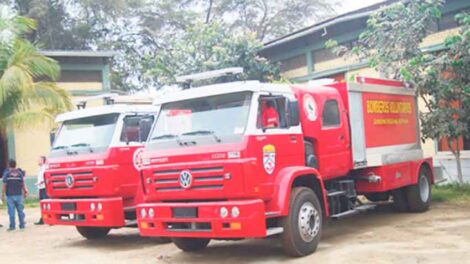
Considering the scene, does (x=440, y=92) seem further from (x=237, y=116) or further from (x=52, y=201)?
(x=52, y=201)

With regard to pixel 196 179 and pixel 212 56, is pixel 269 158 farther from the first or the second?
pixel 212 56

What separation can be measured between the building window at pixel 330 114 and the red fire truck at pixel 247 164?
0.02 metres

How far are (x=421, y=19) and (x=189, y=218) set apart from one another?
314 inches

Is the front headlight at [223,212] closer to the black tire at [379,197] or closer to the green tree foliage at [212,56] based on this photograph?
the black tire at [379,197]

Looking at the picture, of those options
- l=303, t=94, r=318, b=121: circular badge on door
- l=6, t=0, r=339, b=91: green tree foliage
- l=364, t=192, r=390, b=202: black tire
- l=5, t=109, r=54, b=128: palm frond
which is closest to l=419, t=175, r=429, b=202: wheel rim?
l=364, t=192, r=390, b=202: black tire

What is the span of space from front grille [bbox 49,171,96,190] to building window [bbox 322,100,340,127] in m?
3.98

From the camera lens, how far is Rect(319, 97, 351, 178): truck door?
30.6 ft

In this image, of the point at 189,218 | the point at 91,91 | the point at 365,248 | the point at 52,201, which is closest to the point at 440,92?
the point at 365,248

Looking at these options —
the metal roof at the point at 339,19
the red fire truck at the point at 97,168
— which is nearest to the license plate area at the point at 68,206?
the red fire truck at the point at 97,168

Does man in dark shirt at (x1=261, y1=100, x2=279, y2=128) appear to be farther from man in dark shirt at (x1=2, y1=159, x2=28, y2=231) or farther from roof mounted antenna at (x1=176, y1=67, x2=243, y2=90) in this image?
man in dark shirt at (x1=2, y1=159, x2=28, y2=231)

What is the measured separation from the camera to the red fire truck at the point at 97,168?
10055mm

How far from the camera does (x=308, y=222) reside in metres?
8.35

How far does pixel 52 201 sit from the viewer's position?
1054 centimetres

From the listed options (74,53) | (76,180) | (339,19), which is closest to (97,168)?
(76,180)
